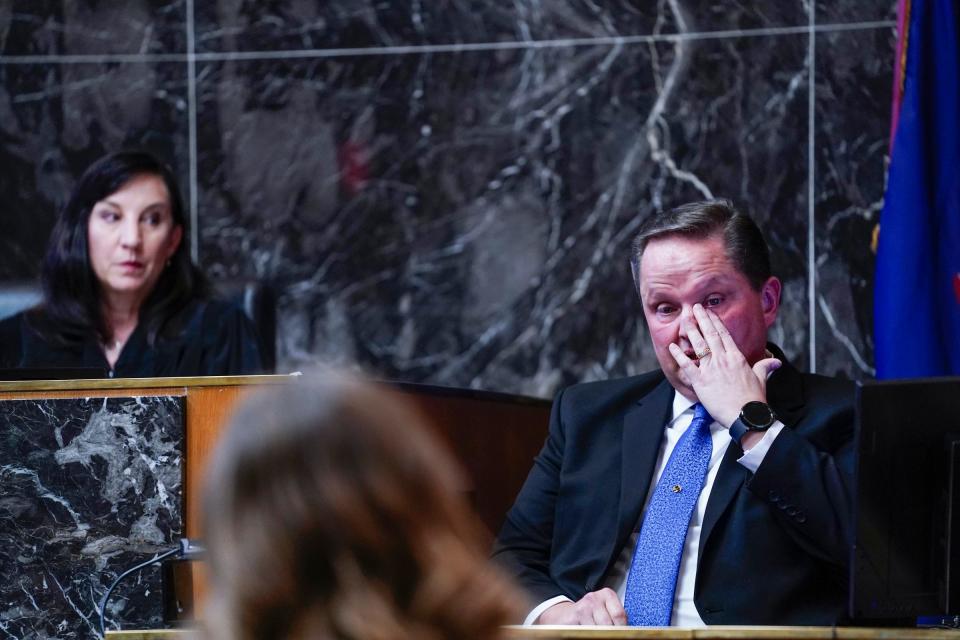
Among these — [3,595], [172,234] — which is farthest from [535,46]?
[3,595]

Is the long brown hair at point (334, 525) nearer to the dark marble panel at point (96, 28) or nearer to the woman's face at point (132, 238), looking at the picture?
the woman's face at point (132, 238)

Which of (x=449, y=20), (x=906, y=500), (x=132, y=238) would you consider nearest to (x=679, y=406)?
(x=906, y=500)

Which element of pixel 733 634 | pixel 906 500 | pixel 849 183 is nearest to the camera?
pixel 733 634

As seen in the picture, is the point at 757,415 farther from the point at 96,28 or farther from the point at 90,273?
the point at 96,28

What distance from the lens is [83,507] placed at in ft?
7.32

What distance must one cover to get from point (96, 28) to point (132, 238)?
1.17m

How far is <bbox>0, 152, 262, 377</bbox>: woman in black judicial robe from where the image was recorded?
3305 millimetres

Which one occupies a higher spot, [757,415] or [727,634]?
[757,415]

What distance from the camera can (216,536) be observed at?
915 millimetres

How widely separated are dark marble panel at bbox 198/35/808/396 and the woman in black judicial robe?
0.69m

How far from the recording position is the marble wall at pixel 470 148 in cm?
389

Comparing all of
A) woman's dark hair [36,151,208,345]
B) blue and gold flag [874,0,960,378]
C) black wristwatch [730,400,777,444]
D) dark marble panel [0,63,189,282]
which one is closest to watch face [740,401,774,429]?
black wristwatch [730,400,777,444]

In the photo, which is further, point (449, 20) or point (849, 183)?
point (449, 20)

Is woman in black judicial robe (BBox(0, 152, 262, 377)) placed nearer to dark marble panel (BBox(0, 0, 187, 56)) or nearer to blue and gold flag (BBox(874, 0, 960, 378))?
dark marble panel (BBox(0, 0, 187, 56))
